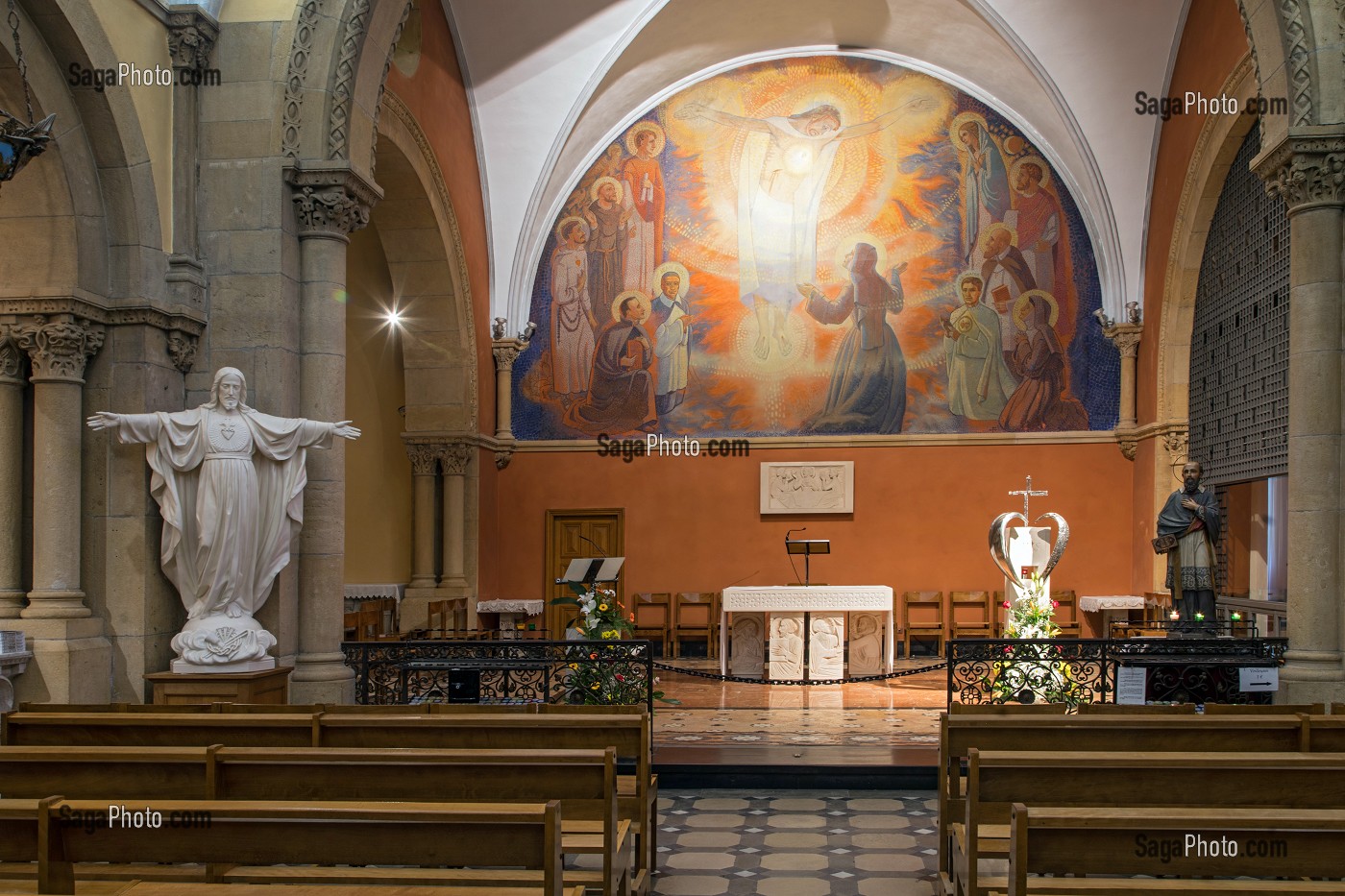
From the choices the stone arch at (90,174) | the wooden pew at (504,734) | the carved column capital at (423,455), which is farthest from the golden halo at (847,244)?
the wooden pew at (504,734)

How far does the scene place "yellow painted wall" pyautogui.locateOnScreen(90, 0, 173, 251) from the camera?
26.3 ft

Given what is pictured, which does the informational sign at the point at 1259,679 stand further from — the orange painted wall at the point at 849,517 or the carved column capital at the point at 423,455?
the carved column capital at the point at 423,455

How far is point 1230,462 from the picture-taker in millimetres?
13297

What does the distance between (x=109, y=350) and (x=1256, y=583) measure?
1253 cm

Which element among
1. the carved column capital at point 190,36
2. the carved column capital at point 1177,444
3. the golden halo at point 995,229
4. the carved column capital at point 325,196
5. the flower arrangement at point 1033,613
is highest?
the golden halo at point 995,229

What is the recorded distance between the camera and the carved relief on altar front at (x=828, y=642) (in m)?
13.2

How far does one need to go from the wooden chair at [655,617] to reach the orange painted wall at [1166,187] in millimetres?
6226

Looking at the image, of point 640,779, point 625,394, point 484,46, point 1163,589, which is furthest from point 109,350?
point 1163,589

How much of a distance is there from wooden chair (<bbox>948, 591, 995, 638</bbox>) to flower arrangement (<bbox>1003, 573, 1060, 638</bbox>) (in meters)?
5.52

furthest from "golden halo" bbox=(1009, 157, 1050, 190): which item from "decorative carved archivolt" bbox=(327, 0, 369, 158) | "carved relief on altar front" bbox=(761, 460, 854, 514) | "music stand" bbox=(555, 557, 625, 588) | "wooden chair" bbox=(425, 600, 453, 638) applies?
"decorative carved archivolt" bbox=(327, 0, 369, 158)

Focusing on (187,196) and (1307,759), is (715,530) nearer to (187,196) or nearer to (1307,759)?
(187,196)

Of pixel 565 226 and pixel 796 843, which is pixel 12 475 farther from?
pixel 565 226

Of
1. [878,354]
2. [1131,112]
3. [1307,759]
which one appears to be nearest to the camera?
[1307,759]

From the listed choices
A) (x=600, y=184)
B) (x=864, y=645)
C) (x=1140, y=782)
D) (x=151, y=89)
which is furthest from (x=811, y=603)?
(x=1140, y=782)
